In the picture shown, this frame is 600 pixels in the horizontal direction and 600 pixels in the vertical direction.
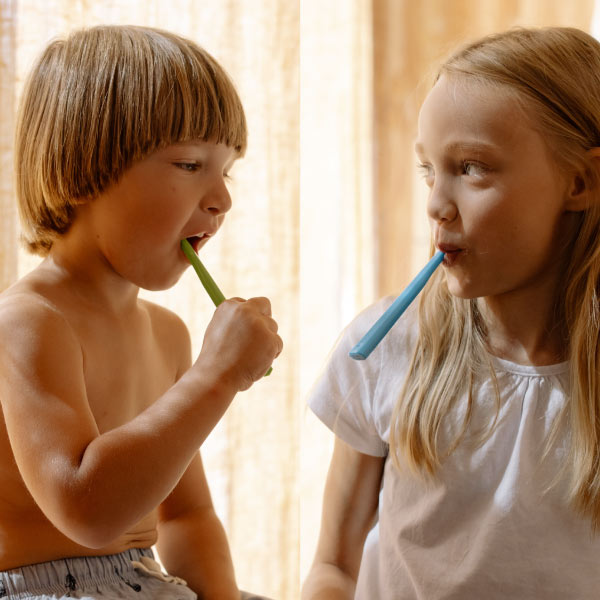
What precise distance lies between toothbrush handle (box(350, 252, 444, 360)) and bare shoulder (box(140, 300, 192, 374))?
0.80ft

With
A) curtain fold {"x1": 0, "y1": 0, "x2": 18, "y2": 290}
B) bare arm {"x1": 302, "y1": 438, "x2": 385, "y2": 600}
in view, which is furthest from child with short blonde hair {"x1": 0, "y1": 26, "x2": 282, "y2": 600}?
curtain fold {"x1": 0, "y1": 0, "x2": 18, "y2": 290}

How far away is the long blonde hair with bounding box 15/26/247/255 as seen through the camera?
2.38 feet

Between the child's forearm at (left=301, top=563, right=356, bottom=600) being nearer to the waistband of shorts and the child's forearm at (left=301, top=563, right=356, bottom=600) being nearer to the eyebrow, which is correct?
the waistband of shorts

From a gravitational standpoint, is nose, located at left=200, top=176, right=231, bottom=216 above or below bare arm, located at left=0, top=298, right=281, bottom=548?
above

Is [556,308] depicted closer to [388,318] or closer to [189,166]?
[388,318]

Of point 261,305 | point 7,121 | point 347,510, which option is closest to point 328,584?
point 347,510

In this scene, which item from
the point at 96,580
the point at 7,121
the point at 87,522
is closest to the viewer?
the point at 87,522

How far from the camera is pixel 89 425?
65cm

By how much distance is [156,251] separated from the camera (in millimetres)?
736

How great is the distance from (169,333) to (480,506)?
0.35 metres

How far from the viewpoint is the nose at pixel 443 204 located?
2.31 feet

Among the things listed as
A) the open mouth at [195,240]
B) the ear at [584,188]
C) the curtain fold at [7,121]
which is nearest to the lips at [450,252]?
the ear at [584,188]

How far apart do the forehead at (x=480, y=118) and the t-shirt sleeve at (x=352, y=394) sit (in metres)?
0.21

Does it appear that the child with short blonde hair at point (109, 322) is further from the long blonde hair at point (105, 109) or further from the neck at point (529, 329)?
the neck at point (529, 329)
